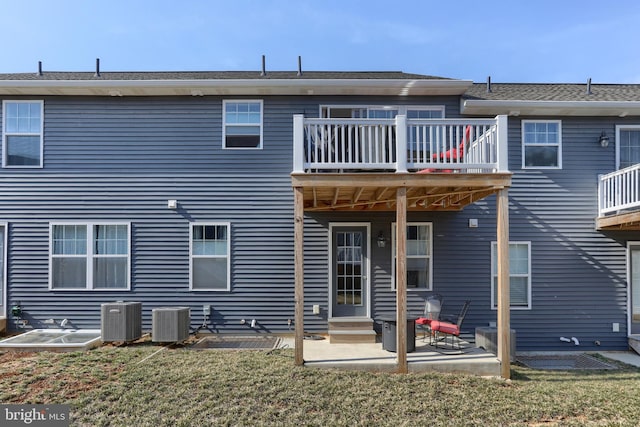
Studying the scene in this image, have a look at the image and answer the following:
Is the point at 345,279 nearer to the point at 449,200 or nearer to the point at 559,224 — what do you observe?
the point at 449,200

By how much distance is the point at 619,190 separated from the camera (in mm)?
7383

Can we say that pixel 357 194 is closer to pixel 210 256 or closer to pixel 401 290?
pixel 401 290

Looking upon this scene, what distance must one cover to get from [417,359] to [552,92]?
22.4 ft

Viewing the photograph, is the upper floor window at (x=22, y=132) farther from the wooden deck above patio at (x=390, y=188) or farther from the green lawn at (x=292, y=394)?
the wooden deck above patio at (x=390, y=188)

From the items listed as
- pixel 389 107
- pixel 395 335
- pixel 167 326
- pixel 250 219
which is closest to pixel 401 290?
pixel 395 335

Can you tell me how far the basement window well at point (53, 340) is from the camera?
6.63 meters

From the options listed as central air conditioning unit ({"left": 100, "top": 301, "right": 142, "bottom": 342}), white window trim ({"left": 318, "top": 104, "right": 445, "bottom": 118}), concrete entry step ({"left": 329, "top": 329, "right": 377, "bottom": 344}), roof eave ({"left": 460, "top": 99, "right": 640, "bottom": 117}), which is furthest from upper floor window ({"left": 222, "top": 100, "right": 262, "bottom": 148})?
roof eave ({"left": 460, "top": 99, "right": 640, "bottom": 117})

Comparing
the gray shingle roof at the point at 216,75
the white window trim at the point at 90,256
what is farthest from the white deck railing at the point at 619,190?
the white window trim at the point at 90,256

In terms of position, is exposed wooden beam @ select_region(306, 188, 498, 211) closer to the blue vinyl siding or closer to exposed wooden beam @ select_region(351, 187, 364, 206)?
exposed wooden beam @ select_region(351, 187, 364, 206)

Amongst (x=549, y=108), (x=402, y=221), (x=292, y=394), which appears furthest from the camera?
(x=549, y=108)

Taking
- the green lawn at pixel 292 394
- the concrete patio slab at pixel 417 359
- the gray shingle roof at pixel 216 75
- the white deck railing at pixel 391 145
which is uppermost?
the gray shingle roof at pixel 216 75

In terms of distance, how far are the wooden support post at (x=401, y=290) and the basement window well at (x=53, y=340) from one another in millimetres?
5373

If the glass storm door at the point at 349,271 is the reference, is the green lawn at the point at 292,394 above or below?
below

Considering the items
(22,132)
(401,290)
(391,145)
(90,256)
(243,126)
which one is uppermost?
(243,126)
